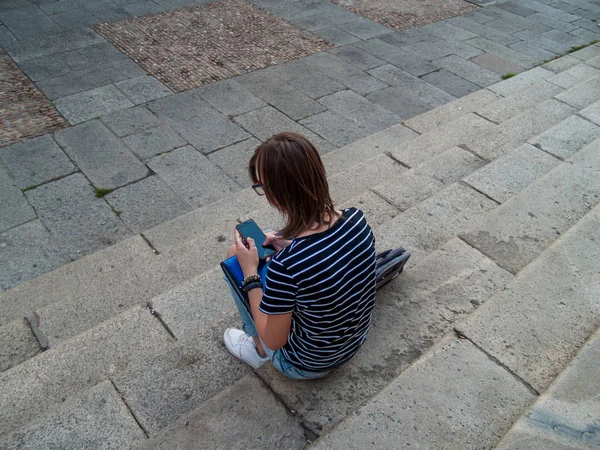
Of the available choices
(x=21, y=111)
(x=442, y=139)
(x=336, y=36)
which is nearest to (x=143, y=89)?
(x=21, y=111)

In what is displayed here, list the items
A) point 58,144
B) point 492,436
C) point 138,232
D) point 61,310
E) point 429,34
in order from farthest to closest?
point 429,34 < point 58,144 < point 138,232 < point 61,310 < point 492,436

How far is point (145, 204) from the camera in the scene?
12.8 feet

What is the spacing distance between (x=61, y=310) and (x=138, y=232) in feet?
3.11

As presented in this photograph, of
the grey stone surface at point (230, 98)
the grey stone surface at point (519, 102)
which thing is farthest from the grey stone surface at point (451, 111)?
the grey stone surface at point (230, 98)

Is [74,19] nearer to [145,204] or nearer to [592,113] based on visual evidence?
[145,204]

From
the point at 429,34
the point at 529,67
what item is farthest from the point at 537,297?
the point at 429,34

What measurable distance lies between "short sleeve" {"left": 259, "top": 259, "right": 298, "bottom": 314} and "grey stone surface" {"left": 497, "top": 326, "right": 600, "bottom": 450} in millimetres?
915

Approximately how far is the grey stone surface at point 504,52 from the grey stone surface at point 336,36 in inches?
64.3

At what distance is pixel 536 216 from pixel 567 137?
1.44 metres

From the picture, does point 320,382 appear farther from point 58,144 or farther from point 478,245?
point 58,144

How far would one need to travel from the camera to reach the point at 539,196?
323 cm

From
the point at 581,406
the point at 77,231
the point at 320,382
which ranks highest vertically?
the point at 581,406

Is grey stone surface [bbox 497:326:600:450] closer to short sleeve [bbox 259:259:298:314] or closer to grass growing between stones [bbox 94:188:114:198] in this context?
short sleeve [bbox 259:259:298:314]

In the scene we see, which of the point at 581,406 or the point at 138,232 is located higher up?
the point at 581,406
